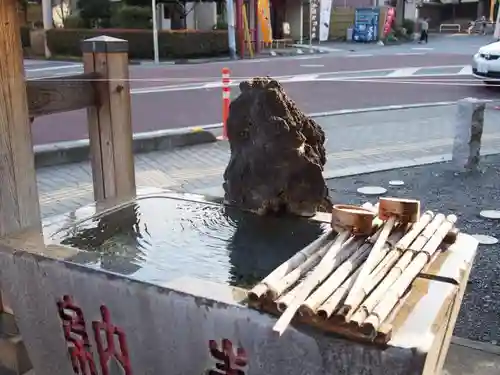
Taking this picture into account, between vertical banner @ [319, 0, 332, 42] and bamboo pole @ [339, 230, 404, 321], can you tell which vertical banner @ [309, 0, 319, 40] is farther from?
bamboo pole @ [339, 230, 404, 321]

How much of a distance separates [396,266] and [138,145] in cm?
604

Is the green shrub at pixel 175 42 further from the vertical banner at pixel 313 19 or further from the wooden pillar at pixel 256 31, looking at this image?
the vertical banner at pixel 313 19

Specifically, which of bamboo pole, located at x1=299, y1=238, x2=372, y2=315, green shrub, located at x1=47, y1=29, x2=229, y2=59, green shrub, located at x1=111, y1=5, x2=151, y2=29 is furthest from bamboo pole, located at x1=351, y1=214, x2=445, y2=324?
green shrub, located at x1=111, y1=5, x2=151, y2=29

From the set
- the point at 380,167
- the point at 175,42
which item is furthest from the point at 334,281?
the point at 175,42

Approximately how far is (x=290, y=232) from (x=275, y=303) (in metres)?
0.99

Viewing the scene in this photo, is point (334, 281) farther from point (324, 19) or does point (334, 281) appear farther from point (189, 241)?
point (324, 19)

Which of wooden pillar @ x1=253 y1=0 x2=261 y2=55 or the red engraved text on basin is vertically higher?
wooden pillar @ x1=253 y1=0 x2=261 y2=55

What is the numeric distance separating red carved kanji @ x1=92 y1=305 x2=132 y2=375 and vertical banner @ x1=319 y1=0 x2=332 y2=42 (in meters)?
30.4

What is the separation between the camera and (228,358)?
7.25ft

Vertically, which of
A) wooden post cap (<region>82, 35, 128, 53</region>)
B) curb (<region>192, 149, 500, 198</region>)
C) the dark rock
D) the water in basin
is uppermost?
wooden post cap (<region>82, 35, 128, 53</region>)

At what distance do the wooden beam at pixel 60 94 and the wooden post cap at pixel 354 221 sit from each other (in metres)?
1.77

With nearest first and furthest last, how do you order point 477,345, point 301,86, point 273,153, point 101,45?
point 273,153 → point 477,345 → point 101,45 → point 301,86

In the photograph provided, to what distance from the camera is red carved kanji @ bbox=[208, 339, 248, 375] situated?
2.18 meters

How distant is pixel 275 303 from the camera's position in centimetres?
205
